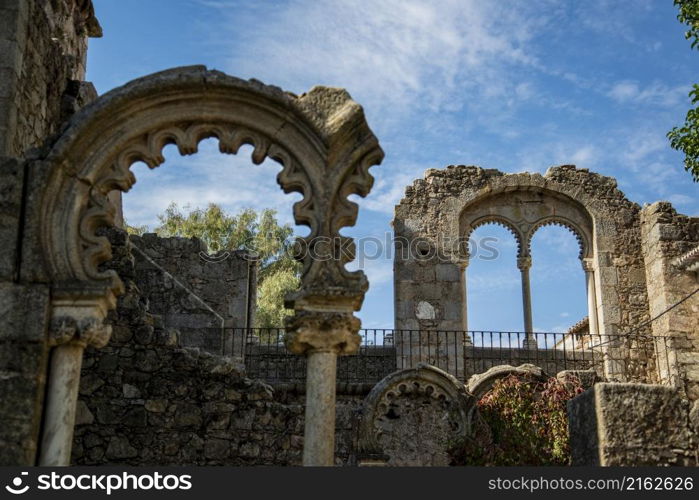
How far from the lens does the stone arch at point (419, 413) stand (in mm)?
11477

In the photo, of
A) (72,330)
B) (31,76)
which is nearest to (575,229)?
(31,76)

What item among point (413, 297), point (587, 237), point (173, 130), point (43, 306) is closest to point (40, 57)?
point (173, 130)

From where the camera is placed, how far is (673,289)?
706 inches

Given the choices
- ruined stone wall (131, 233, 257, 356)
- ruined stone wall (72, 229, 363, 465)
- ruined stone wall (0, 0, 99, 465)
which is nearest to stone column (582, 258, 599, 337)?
ruined stone wall (131, 233, 257, 356)

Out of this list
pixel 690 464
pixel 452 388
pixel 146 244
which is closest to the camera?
pixel 690 464

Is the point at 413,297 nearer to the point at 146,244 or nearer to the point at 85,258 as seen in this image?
the point at 146,244

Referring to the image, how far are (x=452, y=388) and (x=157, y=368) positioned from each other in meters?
4.46

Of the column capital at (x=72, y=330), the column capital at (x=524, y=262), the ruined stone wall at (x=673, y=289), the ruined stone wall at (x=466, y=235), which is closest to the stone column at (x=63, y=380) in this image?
the column capital at (x=72, y=330)

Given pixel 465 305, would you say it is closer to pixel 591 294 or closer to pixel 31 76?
pixel 591 294

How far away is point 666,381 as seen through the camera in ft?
57.9

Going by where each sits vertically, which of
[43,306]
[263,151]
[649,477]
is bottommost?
[649,477]

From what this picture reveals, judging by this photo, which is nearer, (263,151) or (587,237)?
(263,151)

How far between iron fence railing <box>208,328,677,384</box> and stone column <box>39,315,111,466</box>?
32.3 feet

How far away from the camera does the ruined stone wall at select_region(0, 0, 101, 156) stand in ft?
23.7
